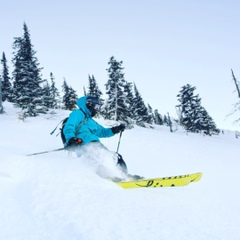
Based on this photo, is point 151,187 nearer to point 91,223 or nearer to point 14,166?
point 91,223

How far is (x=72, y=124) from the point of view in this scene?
5656 millimetres

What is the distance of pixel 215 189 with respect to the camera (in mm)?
5023

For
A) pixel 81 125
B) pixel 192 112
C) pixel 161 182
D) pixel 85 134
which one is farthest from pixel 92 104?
pixel 192 112

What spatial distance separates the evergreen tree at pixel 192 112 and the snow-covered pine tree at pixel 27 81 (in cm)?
2642

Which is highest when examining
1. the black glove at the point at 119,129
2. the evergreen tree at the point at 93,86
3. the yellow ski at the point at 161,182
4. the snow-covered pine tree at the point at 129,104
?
the evergreen tree at the point at 93,86

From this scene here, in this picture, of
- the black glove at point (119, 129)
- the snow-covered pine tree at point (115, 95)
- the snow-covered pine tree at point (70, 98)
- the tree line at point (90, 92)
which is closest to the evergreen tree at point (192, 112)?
the tree line at point (90, 92)

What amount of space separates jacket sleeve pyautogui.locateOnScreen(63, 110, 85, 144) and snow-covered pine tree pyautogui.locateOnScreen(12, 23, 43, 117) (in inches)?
747

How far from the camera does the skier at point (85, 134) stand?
5.48 metres

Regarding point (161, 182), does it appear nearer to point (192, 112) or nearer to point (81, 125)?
point (81, 125)

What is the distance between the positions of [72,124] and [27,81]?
72.6ft

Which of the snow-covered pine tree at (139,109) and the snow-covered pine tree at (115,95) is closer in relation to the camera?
the snow-covered pine tree at (115,95)

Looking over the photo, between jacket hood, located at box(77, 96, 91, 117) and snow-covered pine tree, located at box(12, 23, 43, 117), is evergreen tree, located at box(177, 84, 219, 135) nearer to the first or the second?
→ snow-covered pine tree, located at box(12, 23, 43, 117)

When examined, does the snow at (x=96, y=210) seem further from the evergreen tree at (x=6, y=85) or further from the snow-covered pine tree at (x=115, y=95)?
the evergreen tree at (x=6, y=85)

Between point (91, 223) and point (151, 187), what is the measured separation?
203 centimetres
